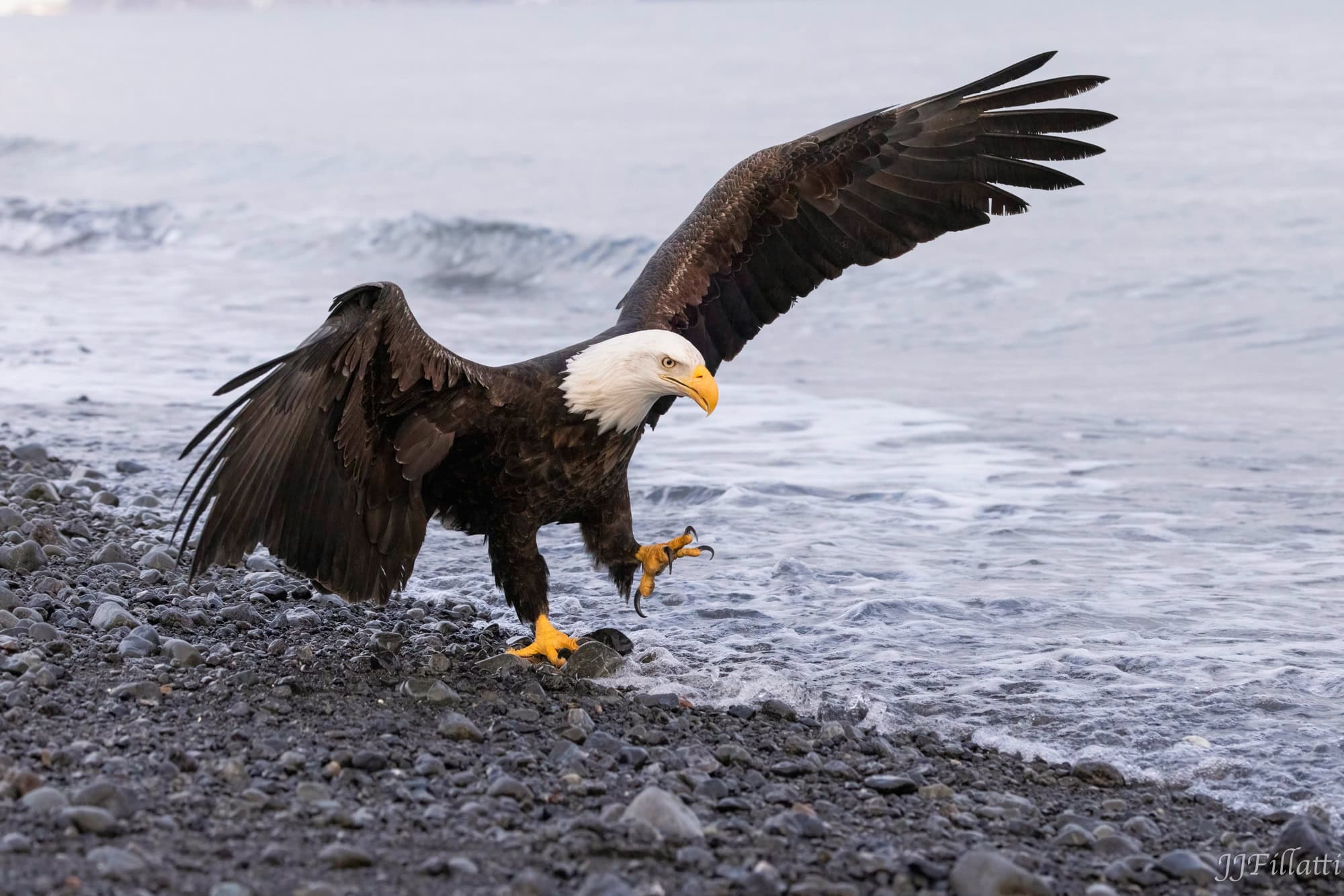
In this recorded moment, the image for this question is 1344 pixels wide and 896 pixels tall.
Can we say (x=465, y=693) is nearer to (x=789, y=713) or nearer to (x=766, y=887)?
(x=789, y=713)

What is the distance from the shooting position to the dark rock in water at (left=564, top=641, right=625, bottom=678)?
507 cm

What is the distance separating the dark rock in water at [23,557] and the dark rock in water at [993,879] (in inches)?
152

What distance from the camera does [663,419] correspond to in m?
10.3

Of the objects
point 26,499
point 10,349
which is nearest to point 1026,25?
point 10,349

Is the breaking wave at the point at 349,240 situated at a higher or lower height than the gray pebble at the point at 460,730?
higher

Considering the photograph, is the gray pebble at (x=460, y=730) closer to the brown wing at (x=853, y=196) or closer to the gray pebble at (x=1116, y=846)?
the gray pebble at (x=1116, y=846)

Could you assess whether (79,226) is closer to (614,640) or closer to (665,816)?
(614,640)

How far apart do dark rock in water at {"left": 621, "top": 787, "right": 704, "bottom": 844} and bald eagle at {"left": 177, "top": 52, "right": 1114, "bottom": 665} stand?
1.47 meters

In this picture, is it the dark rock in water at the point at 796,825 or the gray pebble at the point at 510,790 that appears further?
the gray pebble at the point at 510,790

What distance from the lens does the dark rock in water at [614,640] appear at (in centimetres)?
532

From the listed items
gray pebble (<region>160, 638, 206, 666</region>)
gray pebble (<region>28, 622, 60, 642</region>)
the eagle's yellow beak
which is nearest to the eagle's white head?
the eagle's yellow beak

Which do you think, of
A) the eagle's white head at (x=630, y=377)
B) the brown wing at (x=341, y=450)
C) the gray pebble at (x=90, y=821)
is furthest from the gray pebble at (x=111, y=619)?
the gray pebble at (x=90, y=821)

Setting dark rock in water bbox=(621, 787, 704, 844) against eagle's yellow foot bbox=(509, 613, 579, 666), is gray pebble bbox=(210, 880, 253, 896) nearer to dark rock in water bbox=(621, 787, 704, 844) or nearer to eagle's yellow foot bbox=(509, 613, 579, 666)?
dark rock in water bbox=(621, 787, 704, 844)
